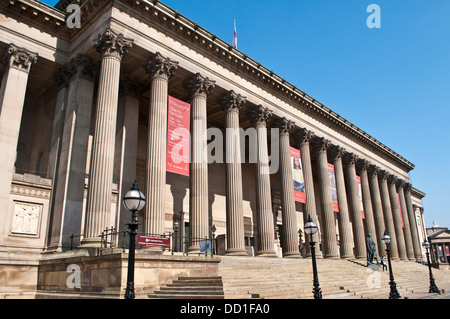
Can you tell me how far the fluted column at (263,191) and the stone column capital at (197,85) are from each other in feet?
18.1

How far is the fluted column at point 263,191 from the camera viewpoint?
25.7 metres

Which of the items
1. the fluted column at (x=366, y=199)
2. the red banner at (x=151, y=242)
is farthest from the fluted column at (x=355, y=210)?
A: the red banner at (x=151, y=242)

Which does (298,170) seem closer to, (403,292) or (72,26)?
(403,292)

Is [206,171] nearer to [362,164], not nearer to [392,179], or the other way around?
[362,164]

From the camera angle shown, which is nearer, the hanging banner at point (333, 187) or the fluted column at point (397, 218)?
the hanging banner at point (333, 187)

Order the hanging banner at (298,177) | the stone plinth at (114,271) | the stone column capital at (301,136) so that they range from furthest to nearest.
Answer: the stone column capital at (301,136) < the hanging banner at (298,177) < the stone plinth at (114,271)

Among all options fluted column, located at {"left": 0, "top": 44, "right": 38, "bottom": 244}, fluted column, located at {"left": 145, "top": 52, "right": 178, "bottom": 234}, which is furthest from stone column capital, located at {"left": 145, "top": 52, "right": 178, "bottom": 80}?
fluted column, located at {"left": 0, "top": 44, "right": 38, "bottom": 244}

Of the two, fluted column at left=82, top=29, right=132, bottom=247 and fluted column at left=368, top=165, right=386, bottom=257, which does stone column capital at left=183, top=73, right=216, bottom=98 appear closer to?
fluted column at left=82, top=29, right=132, bottom=247

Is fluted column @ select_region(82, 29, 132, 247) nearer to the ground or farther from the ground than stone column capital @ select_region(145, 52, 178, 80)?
nearer to the ground

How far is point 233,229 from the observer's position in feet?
77.8

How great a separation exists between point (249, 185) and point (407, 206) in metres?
28.5

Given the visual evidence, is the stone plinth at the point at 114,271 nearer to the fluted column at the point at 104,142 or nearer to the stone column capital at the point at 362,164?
the fluted column at the point at 104,142

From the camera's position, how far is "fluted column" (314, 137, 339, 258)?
32.2 metres

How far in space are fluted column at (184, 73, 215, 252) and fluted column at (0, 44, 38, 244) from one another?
9.49 metres
